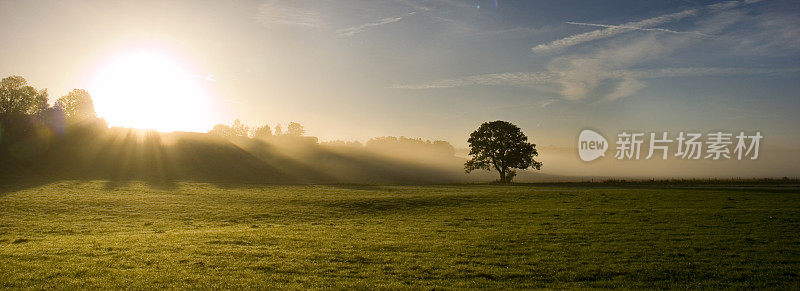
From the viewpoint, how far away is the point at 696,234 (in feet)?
77.6

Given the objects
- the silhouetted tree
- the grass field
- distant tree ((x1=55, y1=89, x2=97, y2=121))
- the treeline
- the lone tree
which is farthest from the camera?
distant tree ((x1=55, y1=89, x2=97, y2=121))

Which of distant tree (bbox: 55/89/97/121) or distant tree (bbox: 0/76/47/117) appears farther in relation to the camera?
distant tree (bbox: 55/89/97/121)

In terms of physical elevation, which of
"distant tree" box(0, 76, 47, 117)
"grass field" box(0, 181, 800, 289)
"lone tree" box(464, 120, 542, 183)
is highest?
"distant tree" box(0, 76, 47, 117)

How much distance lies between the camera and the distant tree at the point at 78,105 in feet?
419

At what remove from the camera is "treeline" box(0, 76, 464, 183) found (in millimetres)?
87350

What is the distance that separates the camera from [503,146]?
261 feet

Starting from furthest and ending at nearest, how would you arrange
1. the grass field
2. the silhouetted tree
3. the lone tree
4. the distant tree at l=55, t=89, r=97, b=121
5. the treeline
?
the distant tree at l=55, t=89, r=97, b=121
the silhouetted tree
the treeline
the lone tree
the grass field

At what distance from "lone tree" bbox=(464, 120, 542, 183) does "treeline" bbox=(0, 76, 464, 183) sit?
44265mm

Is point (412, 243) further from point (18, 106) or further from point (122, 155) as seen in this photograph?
point (18, 106)

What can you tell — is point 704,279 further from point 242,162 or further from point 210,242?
point 242,162

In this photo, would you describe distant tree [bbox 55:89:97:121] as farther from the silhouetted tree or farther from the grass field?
the grass field

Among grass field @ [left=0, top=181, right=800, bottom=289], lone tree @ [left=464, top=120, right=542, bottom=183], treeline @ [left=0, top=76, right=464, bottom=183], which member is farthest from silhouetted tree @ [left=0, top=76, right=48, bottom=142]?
lone tree @ [left=464, top=120, right=542, bottom=183]

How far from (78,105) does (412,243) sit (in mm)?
153025

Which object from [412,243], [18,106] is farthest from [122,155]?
[412,243]
